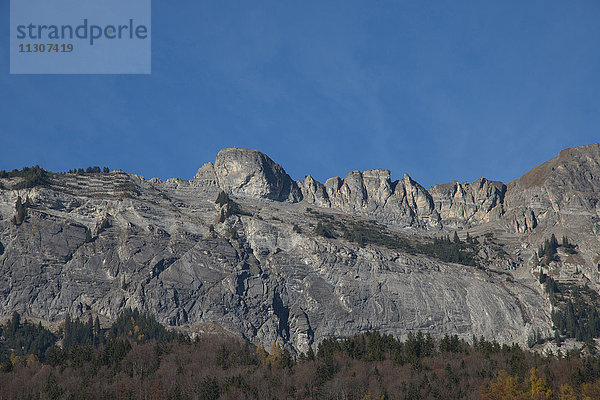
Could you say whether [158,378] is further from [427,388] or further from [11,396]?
[427,388]

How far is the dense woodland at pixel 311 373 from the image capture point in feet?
479

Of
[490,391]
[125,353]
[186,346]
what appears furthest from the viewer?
[186,346]

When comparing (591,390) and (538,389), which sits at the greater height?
(538,389)

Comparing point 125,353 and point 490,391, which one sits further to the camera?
point 125,353

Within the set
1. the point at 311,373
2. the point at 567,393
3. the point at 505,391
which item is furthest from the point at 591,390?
the point at 311,373

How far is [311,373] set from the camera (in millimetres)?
159375

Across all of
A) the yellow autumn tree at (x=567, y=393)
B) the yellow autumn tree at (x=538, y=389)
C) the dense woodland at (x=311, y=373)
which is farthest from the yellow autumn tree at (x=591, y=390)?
the yellow autumn tree at (x=538, y=389)

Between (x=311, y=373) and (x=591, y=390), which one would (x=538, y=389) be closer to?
(x=591, y=390)

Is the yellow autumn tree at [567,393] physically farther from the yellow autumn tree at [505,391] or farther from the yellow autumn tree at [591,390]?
the yellow autumn tree at [505,391]

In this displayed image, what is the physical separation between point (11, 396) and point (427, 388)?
246 feet

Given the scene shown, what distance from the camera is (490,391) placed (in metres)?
144

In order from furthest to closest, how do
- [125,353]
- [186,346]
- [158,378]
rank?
[186,346], [125,353], [158,378]

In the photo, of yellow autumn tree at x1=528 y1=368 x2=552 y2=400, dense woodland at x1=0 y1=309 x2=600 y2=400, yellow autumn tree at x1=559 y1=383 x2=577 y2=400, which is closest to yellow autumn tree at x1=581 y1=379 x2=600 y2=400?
dense woodland at x1=0 y1=309 x2=600 y2=400

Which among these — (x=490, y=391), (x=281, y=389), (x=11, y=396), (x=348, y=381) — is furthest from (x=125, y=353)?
(x=490, y=391)
